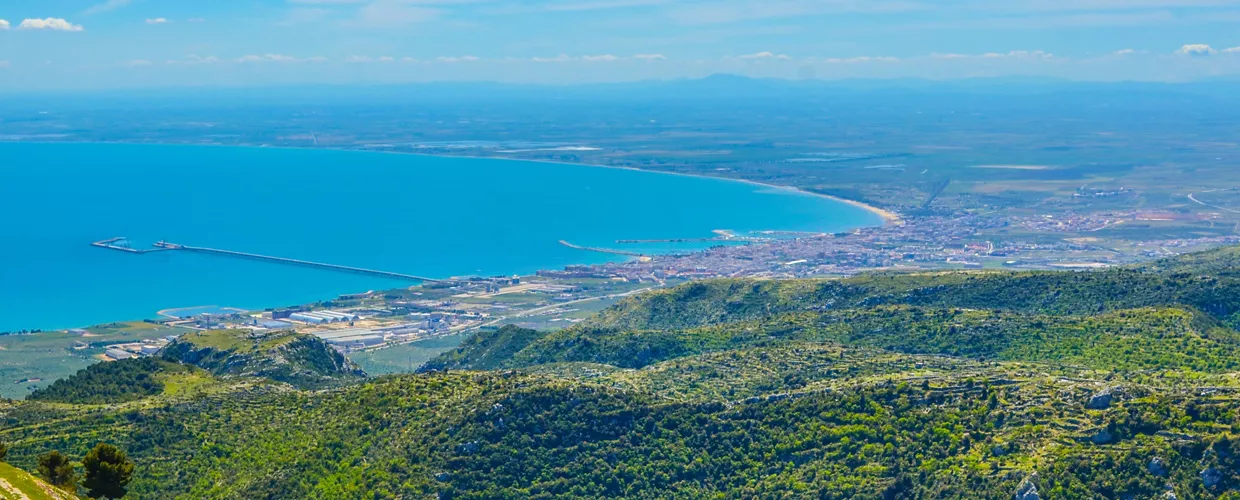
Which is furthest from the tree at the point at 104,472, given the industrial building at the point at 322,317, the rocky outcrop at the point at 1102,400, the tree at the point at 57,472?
the industrial building at the point at 322,317

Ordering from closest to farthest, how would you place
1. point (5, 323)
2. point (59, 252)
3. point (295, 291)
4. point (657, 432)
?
point (657, 432) < point (5, 323) < point (295, 291) < point (59, 252)

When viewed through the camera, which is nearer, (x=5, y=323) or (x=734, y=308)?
(x=734, y=308)

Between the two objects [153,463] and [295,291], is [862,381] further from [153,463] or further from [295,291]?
[295,291]

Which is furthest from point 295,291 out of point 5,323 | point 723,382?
point 723,382

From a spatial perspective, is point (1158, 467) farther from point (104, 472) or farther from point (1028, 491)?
point (104, 472)

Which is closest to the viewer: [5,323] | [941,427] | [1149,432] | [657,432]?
[1149,432]

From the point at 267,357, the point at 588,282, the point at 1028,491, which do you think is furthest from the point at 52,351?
the point at 1028,491

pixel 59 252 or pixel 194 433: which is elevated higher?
pixel 194 433
